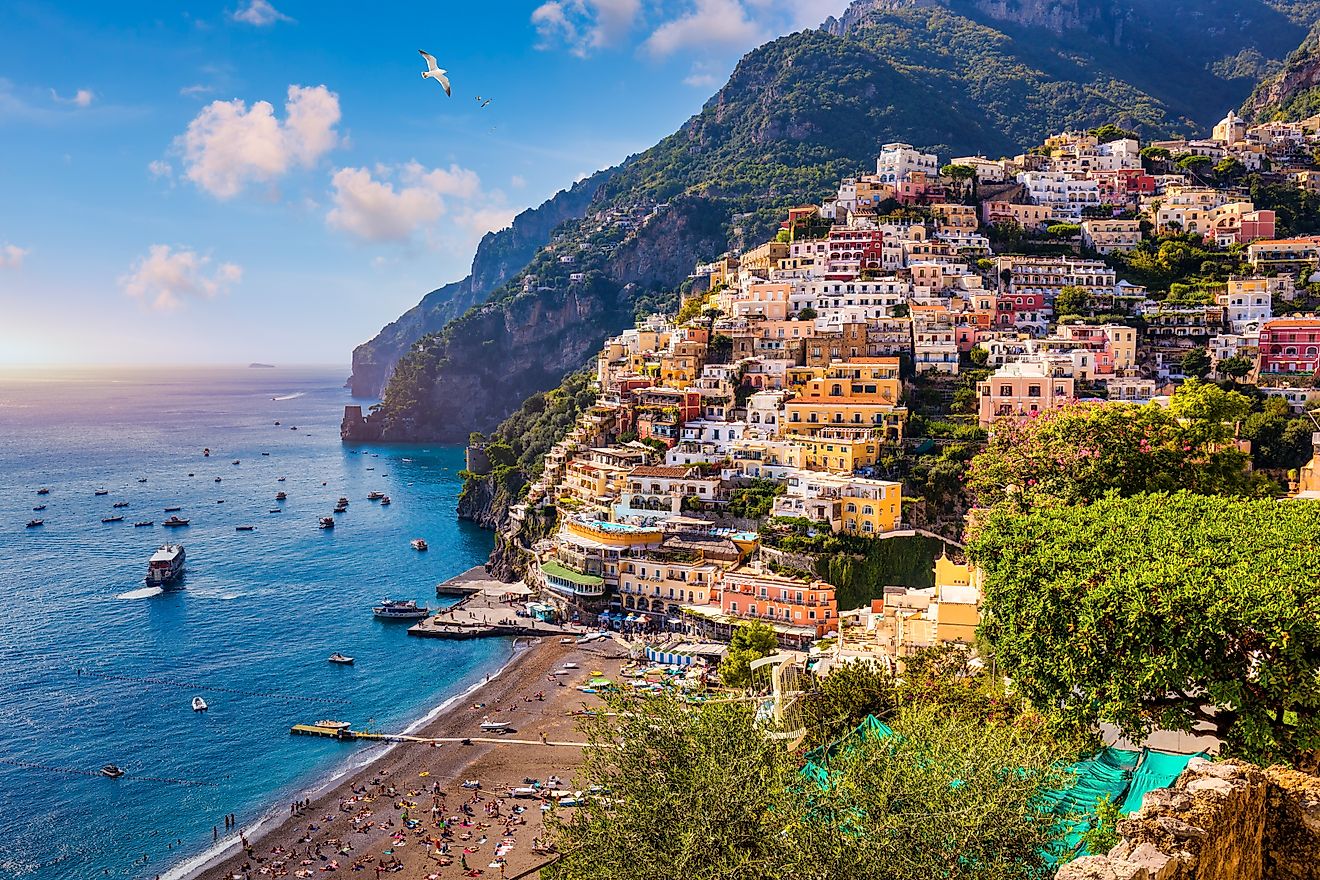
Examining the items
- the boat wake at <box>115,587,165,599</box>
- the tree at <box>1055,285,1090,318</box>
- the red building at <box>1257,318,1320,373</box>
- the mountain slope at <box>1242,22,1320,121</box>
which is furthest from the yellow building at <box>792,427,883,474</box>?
the mountain slope at <box>1242,22,1320,121</box>

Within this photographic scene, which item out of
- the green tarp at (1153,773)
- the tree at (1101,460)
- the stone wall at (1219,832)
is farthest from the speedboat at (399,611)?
the stone wall at (1219,832)

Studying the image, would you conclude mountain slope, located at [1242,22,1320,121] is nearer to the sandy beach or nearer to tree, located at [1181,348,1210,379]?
tree, located at [1181,348,1210,379]

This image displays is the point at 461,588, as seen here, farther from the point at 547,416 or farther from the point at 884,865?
the point at 884,865

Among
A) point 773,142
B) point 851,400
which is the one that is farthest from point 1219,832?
point 773,142

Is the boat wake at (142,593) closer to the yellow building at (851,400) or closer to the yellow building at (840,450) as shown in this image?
the yellow building at (840,450)

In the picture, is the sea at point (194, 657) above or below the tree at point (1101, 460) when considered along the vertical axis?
below
